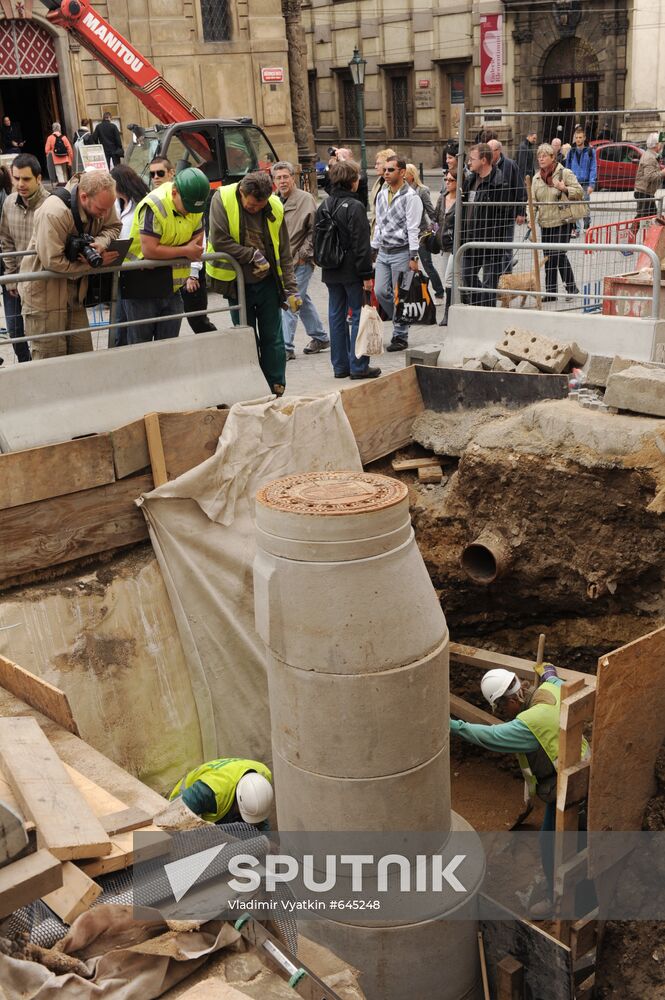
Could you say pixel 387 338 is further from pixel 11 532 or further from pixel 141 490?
pixel 11 532

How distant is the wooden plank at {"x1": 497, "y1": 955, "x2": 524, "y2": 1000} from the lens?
20.4 feet

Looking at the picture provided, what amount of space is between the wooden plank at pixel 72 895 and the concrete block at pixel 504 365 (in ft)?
20.0

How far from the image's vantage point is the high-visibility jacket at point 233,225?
343 inches

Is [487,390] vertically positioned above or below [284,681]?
above

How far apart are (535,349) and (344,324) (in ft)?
6.83

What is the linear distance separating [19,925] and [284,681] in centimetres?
200

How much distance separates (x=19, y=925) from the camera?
12.8 feet

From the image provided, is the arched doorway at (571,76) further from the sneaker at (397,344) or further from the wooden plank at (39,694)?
the wooden plank at (39,694)

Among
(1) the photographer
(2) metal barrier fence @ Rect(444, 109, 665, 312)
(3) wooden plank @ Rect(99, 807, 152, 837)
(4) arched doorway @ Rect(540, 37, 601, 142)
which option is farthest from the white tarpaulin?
(4) arched doorway @ Rect(540, 37, 601, 142)

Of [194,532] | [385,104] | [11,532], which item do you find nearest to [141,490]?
[194,532]

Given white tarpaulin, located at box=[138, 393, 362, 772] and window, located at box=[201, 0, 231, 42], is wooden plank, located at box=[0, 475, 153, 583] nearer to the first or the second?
white tarpaulin, located at box=[138, 393, 362, 772]

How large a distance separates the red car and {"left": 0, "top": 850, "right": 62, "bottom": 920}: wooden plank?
563 inches

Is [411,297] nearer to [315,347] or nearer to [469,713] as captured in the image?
[315,347]

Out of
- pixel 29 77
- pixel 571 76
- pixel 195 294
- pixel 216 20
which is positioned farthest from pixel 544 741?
pixel 571 76
